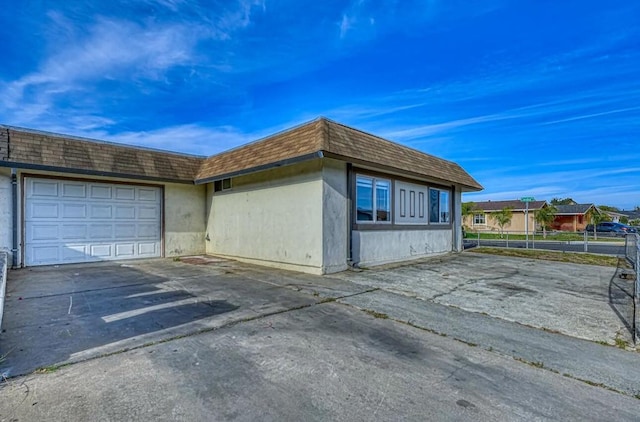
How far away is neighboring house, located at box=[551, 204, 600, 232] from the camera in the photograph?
4278 cm

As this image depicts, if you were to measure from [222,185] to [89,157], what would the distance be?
4.21 metres

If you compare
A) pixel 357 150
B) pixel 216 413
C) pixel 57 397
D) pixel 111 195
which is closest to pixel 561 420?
pixel 216 413

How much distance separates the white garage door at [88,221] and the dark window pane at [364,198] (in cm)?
771

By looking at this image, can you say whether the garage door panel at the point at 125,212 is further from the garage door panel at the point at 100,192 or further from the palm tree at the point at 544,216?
the palm tree at the point at 544,216

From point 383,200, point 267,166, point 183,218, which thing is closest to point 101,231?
point 183,218

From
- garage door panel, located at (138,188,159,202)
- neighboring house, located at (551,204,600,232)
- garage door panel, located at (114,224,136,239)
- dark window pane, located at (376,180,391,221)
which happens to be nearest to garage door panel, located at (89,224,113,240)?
garage door panel, located at (114,224,136,239)

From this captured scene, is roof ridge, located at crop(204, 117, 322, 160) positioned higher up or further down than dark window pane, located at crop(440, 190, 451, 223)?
higher up

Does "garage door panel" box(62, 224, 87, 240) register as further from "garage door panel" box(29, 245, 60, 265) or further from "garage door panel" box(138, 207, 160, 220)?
"garage door panel" box(138, 207, 160, 220)

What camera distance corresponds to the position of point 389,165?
9492 millimetres

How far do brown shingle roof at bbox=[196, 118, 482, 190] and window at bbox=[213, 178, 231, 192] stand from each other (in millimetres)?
618

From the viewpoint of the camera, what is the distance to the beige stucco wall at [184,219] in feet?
39.7

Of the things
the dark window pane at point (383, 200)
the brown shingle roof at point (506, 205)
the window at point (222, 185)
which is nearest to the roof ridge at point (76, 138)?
the window at point (222, 185)

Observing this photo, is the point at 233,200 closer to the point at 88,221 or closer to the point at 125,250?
the point at 125,250

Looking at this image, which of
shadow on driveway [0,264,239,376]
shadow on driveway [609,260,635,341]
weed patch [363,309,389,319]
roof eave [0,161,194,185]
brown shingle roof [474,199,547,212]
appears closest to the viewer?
shadow on driveway [0,264,239,376]
